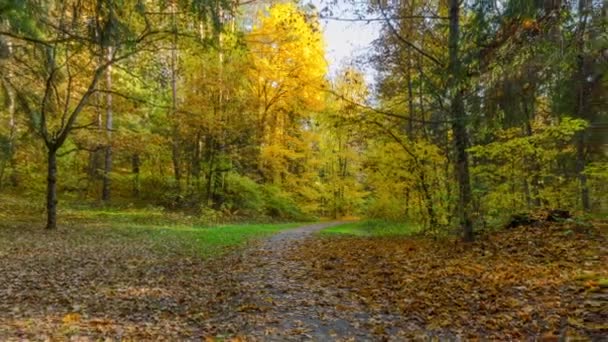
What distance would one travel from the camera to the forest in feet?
16.4

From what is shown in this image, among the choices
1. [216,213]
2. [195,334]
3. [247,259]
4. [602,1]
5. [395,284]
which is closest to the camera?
[195,334]

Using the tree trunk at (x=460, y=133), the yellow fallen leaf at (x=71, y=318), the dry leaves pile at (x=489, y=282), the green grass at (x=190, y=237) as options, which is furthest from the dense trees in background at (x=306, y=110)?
the yellow fallen leaf at (x=71, y=318)

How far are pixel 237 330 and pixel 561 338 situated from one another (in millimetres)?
3310

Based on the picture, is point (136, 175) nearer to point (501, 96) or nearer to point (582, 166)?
point (501, 96)

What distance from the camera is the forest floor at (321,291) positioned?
4.50 meters

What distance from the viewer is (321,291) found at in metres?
6.27

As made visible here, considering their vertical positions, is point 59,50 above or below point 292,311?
above

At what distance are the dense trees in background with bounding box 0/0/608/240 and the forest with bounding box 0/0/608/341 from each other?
76 mm

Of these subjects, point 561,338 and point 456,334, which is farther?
point 456,334

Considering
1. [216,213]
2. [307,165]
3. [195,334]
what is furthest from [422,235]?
[307,165]

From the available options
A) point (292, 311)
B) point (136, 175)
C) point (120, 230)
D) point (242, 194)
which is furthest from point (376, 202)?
point (292, 311)

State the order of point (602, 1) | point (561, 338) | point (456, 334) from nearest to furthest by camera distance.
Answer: point (561, 338) → point (456, 334) → point (602, 1)

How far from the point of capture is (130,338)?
14.4ft

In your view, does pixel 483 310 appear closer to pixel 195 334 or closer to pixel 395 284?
pixel 395 284
